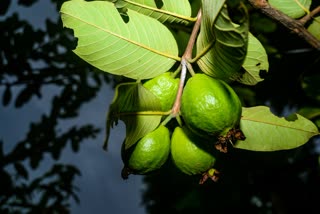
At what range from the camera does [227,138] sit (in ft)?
2.93

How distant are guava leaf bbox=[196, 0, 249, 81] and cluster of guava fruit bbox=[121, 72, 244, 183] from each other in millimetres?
39

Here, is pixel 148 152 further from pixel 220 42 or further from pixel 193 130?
pixel 220 42

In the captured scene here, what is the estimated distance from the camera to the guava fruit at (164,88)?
915mm

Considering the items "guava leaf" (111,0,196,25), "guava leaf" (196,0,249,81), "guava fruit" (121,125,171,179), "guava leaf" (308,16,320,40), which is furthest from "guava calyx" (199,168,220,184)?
"guava leaf" (308,16,320,40)

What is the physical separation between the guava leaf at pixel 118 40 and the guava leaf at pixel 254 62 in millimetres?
181

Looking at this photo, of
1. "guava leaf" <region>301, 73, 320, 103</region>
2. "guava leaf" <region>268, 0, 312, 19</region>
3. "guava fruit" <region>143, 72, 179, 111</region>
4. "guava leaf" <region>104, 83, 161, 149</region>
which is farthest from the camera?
"guava leaf" <region>301, 73, 320, 103</region>

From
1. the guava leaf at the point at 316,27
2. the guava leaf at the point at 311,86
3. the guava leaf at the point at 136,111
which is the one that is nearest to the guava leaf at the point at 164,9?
the guava leaf at the point at 136,111

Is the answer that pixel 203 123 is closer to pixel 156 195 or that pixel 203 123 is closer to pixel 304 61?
pixel 304 61

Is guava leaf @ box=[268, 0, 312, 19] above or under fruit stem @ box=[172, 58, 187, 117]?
above

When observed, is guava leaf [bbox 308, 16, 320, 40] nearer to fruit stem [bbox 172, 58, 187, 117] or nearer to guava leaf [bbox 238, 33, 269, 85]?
guava leaf [bbox 238, 33, 269, 85]

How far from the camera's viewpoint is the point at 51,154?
3062 mm

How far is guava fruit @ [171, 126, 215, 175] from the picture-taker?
35.7 inches

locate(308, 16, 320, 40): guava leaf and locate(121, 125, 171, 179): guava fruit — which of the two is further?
locate(308, 16, 320, 40): guava leaf

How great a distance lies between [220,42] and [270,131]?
1.10 ft
